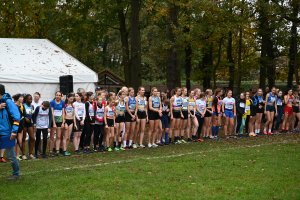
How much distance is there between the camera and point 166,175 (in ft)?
36.3

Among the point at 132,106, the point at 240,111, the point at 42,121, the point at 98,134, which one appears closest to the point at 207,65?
the point at 240,111

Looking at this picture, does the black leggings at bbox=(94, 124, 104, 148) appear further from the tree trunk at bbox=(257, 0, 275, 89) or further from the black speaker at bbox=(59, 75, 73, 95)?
the tree trunk at bbox=(257, 0, 275, 89)

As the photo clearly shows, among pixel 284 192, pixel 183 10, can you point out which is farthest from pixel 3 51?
pixel 284 192

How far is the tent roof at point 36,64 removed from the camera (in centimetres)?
2078

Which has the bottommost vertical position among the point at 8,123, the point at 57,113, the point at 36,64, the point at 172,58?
the point at 8,123

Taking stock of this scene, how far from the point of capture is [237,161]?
12859 mm

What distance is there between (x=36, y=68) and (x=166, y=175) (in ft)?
39.3

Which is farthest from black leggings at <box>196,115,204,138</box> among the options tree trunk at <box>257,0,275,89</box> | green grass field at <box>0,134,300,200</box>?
tree trunk at <box>257,0,275,89</box>

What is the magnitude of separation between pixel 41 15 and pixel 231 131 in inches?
534

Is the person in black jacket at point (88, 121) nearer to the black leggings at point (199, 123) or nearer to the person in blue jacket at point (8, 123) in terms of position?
the black leggings at point (199, 123)

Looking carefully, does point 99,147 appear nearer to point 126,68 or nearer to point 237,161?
point 237,161

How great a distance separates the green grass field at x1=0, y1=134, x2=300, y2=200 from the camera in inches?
367

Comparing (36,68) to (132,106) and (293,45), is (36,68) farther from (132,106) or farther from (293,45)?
(293,45)

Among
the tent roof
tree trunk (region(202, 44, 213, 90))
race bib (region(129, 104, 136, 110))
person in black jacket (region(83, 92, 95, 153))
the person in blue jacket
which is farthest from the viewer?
tree trunk (region(202, 44, 213, 90))
